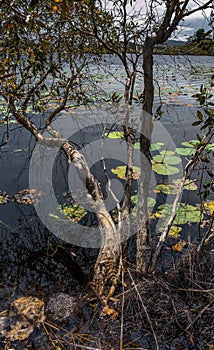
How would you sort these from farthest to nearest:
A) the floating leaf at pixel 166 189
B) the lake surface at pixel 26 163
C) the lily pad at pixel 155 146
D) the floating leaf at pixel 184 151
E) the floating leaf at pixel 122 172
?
the lily pad at pixel 155 146 → the floating leaf at pixel 184 151 → the floating leaf at pixel 122 172 → the floating leaf at pixel 166 189 → the lake surface at pixel 26 163

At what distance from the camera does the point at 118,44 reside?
2609 millimetres

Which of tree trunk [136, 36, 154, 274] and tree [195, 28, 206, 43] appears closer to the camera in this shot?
tree [195, 28, 206, 43]

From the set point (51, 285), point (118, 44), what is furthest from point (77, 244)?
point (118, 44)

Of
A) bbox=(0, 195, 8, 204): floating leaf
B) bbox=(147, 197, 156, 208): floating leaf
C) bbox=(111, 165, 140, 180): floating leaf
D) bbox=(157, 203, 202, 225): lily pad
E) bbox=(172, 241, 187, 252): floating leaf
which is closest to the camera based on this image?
bbox=(172, 241, 187, 252): floating leaf

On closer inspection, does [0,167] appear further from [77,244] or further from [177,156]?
[177,156]

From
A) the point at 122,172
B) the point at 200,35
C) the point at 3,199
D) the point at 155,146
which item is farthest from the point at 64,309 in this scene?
the point at 155,146

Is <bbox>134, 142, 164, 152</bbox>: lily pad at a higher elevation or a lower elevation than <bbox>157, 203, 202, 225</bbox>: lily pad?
higher

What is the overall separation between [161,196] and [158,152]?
3.81 ft

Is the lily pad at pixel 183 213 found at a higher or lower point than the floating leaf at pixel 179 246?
higher

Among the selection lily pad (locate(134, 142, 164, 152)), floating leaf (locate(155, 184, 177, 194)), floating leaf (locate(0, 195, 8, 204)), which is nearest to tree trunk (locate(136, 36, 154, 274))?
floating leaf (locate(155, 184, 177, 194))

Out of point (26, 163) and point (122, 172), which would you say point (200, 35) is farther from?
point (26, 163)

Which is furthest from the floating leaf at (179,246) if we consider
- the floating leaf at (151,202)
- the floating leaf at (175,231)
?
the floating leaf at (151,202)

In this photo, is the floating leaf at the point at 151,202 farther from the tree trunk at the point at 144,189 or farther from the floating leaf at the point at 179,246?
the tree trunk at the point at 144,189

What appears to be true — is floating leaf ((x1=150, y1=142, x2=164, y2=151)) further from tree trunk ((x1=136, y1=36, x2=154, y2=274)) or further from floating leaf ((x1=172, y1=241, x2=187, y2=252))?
tree trunk ((x1=136, y1=36, x2=154, y2=274))
